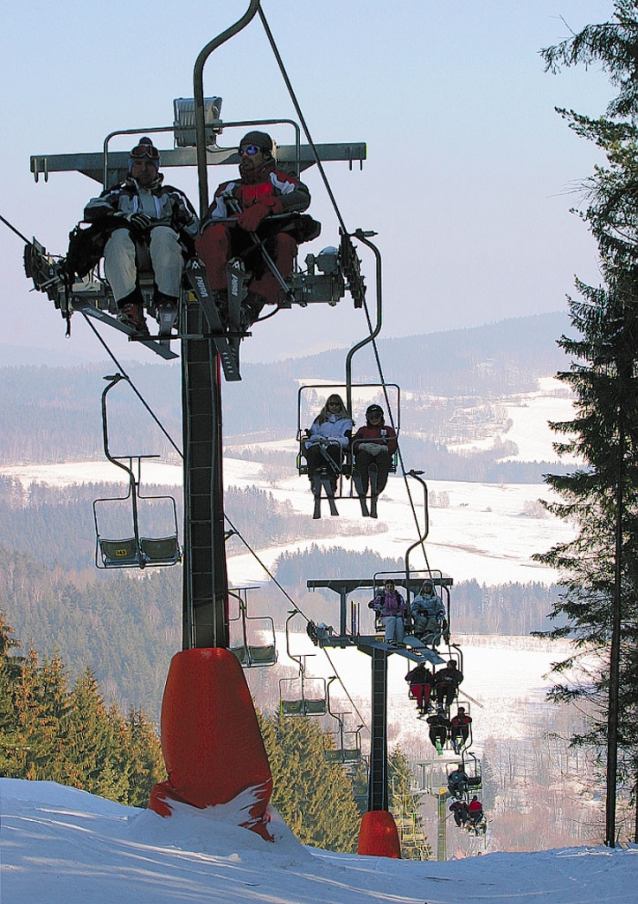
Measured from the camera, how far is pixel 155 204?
664 centimetres

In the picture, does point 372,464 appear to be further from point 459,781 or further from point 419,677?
point 459,781

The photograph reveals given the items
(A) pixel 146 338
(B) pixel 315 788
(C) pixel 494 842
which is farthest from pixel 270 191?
(C) pixel 494 842

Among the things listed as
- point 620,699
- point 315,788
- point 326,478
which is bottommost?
point 315,788

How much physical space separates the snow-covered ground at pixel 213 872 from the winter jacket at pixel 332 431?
3.28 meters

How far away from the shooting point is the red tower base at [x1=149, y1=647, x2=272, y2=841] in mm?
8484

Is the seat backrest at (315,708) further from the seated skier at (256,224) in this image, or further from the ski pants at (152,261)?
the ski pants at (152,261)

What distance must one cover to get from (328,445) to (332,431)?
19 centimetres

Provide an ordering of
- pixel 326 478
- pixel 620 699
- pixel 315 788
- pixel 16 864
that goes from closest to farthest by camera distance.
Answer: pixel 16 864
pixel 326 478
pixel 620 699
pixel 315 788

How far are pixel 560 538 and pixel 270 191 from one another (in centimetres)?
18653

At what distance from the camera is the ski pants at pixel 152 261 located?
6.34 metres

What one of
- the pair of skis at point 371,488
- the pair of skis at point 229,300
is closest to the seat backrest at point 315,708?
the pair of skis at point 371,488

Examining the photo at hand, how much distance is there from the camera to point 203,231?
257 inches

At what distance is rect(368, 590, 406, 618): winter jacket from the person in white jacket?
5.64m

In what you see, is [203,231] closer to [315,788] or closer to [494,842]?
[315,788]
